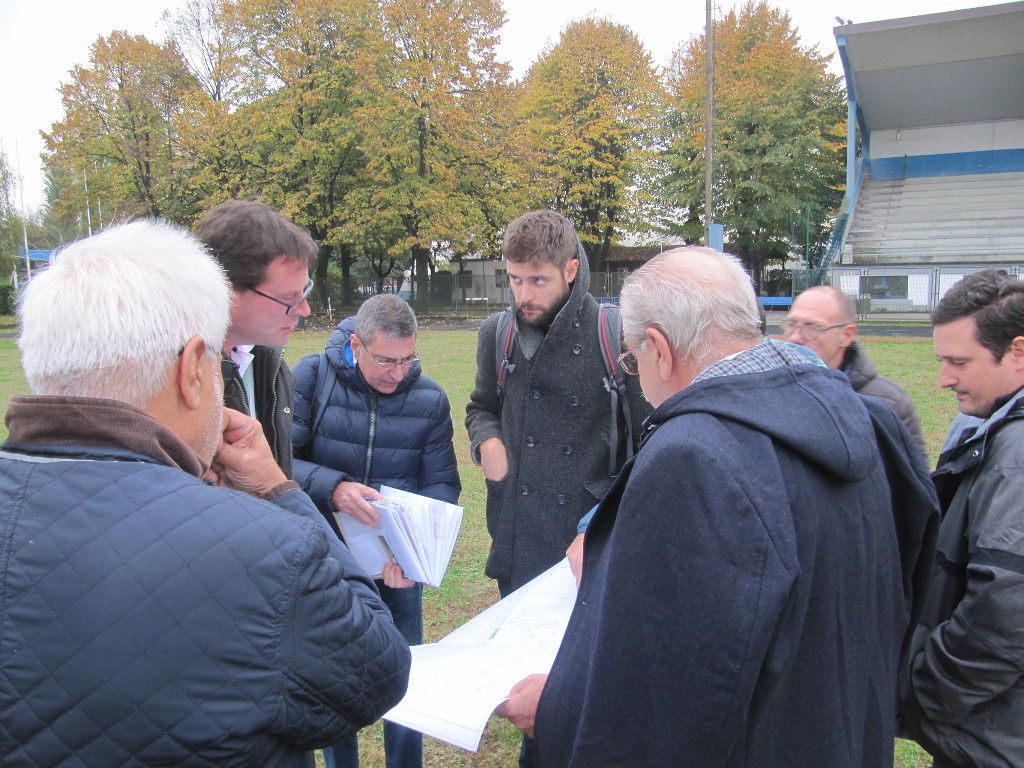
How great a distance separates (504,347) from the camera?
2982 millimetres

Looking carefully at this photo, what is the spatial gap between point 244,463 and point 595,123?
116 feet

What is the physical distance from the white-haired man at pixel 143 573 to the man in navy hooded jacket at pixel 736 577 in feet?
1.48

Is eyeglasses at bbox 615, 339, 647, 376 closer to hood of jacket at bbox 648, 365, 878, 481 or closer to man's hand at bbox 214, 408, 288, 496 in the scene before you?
hood of jacket at bbox 648, 365, 878, 481

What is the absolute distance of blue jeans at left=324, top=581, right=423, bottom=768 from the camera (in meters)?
2.81

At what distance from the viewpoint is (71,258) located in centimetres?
127

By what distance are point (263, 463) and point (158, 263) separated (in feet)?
1.44

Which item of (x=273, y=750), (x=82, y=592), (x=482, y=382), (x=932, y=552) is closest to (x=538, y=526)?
(x=482, y=382)

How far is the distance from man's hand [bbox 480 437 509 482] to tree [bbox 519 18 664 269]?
31712mm

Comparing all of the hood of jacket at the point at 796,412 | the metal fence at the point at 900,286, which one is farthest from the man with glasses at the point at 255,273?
the metal fence at the point at 900,286

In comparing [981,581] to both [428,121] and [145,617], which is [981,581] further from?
[428,121]

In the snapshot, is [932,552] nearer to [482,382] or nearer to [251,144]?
[482,382]

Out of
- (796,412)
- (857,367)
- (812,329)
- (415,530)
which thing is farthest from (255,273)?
(857,367)

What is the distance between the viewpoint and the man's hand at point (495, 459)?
115 inches

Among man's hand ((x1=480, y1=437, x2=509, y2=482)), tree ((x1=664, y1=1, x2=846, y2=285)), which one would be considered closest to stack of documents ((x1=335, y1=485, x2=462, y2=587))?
man's hand ((x1=480, y1=437, x2=509, y2=482))
